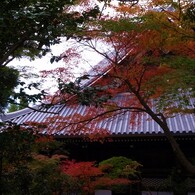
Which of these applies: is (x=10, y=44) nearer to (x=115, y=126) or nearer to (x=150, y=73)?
(x=150, y=73)

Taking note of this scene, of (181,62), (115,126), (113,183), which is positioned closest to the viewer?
(181,62)

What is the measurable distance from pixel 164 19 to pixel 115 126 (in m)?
4.27

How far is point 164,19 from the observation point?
5523 millimetres

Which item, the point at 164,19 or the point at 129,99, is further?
the point at 129,99

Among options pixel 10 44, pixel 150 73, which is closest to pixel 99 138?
pixel 150 73

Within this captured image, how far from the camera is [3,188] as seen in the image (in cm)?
365

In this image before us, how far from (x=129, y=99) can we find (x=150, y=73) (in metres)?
1.51

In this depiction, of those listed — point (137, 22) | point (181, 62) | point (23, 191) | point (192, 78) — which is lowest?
point (23, 191)

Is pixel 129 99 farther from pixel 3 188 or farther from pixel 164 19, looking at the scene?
pixel 3 188

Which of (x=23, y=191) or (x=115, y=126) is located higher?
(x=115, y=126)

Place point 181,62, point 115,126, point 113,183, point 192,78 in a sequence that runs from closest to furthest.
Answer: point 192,78, point 181,62, point 113,183, point 115,126

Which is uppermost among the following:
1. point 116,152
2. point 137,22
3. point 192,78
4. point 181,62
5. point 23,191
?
point 137,22

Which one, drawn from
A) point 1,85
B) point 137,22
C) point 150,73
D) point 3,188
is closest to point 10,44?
point 1,85

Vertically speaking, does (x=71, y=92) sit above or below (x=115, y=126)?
below
